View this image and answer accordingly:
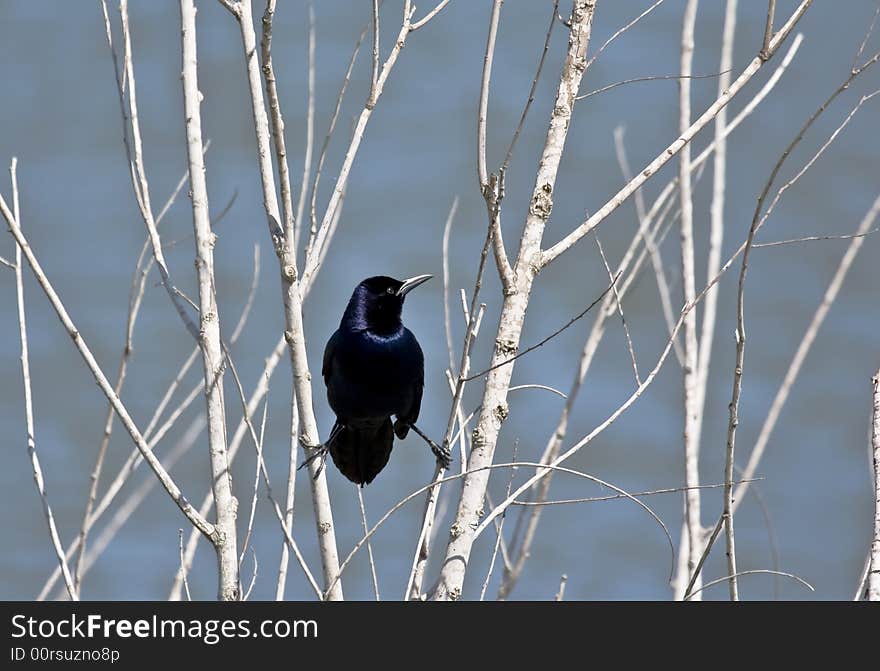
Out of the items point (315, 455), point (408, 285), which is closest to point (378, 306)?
point (408, 285)

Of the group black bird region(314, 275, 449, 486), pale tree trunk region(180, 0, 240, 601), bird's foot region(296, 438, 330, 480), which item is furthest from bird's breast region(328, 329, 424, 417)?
pale tree trunk region(180, 0, 240, 601)

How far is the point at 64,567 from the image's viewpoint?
10.0 ft

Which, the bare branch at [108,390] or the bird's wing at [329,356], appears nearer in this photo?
the bare branch at [108,390]

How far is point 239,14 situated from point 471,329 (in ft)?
3.04

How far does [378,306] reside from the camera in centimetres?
461

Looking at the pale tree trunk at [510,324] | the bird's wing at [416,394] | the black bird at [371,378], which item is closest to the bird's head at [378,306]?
the black bird at [371,378]

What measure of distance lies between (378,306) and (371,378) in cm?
31

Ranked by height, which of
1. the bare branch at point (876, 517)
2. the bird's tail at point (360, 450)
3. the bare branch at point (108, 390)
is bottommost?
the bare branch at point (876, 517)

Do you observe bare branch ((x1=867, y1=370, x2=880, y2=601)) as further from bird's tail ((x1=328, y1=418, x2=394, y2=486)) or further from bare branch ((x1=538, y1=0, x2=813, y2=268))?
bird's tail ((x1=328, y1=418, x2=394, y2=486))

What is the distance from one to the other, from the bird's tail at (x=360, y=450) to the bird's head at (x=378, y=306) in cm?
34

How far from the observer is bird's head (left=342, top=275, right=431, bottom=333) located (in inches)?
181

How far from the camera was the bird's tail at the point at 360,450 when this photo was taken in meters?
4.42

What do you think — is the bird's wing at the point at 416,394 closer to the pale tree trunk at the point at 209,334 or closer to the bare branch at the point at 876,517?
the pale tree trunk at the point at 209,334

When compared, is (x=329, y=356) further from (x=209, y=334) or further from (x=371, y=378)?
(x=209, y=334)
